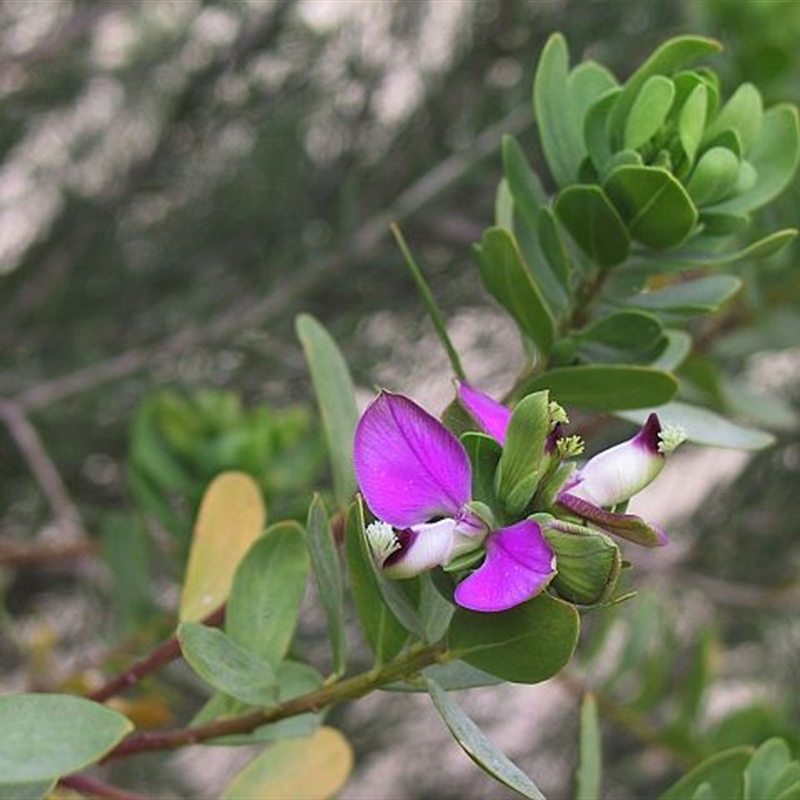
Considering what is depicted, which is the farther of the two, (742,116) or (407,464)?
(742,116)

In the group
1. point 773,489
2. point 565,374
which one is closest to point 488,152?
point 773,489

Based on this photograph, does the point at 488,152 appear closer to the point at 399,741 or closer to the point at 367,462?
the point at 399,741

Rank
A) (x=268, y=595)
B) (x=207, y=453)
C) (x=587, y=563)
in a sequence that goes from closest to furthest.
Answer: (x=587, y=563)
(x=268, y=595)
(x=207, y=453)

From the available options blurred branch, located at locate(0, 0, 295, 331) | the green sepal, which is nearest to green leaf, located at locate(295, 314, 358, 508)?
the green sepal

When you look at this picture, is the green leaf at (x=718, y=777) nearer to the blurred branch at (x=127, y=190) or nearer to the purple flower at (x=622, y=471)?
the purple flower at (x=622, y=471)

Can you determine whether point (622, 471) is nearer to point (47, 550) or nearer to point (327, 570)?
point (327, 570)

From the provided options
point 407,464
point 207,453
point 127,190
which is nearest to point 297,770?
point 407,464
